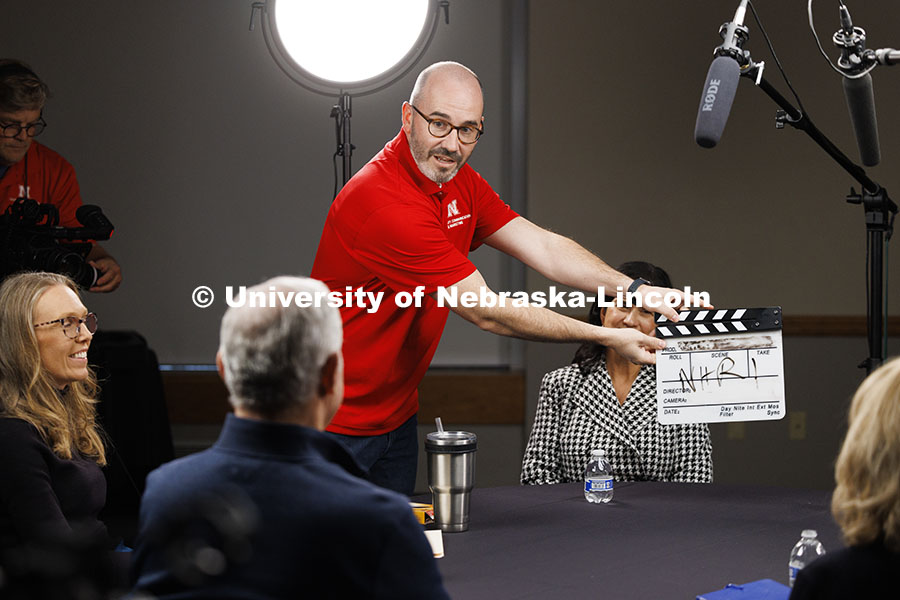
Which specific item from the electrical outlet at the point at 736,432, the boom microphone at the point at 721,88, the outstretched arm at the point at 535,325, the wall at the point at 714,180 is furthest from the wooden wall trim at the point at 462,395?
the boom microphone at the point at 721,88

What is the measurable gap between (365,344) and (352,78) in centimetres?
102

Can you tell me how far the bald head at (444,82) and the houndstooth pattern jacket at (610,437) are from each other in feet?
2.90

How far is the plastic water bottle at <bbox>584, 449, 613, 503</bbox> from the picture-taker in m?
2.27

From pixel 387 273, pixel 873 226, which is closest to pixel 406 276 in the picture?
pixel 387 273

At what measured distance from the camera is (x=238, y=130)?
4.51m

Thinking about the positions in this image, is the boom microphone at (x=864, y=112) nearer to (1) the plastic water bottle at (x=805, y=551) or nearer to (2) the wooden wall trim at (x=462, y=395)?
(1) the plastic water bottle at (x=805, y=551)

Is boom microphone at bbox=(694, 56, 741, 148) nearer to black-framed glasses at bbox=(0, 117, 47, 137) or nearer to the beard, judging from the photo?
the beard

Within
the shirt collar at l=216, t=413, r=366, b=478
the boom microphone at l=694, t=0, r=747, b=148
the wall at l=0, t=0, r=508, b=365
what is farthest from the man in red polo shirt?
the wall at l=0, t=0, r=508, b=365

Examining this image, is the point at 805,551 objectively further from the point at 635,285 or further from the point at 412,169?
the point at 412,169

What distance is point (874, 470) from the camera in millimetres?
1217

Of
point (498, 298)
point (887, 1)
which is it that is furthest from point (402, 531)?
point (887, 1)

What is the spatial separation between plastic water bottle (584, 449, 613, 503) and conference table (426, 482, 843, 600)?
0.10 ft

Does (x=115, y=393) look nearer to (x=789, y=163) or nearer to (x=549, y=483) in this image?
(x=549, y=483)

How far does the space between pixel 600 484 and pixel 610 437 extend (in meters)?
0.46
